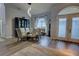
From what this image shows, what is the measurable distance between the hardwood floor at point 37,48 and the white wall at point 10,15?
35 cm

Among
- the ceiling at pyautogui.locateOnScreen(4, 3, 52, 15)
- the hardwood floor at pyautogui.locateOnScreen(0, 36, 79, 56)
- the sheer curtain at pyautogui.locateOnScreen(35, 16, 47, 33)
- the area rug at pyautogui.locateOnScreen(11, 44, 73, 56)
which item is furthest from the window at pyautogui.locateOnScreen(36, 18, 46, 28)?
the area rug at pyautogui.locateOnScreen(11, 44, 73, 56)

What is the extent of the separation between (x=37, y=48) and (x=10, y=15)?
1.46m

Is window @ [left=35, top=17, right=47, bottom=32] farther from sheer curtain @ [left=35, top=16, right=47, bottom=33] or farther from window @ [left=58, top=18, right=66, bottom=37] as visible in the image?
window @ [left=58, top=18, right=66, bottom=37]

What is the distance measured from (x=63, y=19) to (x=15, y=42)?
2.19m

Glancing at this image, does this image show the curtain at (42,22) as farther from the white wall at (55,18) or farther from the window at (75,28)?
the window at (75,28)

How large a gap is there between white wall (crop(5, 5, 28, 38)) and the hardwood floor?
0.35 metres

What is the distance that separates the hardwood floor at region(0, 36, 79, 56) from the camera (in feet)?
11.6

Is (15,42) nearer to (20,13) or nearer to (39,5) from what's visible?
(20,13)

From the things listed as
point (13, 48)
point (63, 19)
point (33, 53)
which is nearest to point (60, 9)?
point (63, 19)

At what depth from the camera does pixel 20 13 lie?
11.7ft

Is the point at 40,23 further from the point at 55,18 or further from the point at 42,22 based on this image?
the point at 55,18

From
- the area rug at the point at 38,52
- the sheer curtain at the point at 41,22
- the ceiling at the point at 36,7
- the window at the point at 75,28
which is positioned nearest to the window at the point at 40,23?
the sheer curtain at the point at 41,22

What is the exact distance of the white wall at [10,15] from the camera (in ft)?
11.4

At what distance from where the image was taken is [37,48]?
378cm
